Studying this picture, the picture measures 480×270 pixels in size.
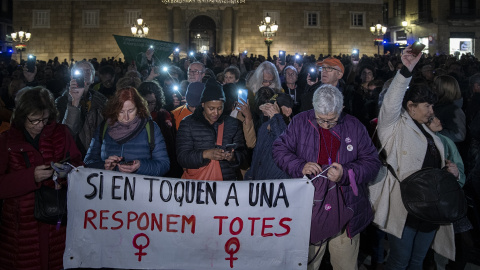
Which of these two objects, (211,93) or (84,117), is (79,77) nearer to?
(84,117)

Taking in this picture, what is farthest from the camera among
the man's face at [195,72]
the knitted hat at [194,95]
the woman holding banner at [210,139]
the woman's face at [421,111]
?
the man's face at [195,72]

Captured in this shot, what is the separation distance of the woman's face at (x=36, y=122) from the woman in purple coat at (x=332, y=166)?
1982 mm

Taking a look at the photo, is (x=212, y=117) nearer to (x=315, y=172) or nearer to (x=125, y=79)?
(x=315, y=172)

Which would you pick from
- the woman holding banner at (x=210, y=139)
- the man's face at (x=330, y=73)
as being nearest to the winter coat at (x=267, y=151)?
the woman holding banner at (x=210, y=139)

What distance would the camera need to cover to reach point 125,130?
13.3 ft

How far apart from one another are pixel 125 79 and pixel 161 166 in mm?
2735

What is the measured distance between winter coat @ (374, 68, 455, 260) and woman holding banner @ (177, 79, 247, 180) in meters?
1.32

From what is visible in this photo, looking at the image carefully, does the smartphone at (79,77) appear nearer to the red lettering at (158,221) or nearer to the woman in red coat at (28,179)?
the woman in red coat at (28,179)

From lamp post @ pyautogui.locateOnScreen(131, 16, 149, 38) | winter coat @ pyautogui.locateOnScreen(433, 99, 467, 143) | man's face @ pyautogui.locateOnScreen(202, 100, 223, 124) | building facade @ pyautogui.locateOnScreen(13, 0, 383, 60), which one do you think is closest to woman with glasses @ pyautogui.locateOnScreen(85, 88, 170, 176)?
man's face @ pyautogui.locateOnScreen(202, 100, 223, 124)

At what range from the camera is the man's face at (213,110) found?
4309mm

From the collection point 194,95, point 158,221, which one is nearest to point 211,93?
point 194,95

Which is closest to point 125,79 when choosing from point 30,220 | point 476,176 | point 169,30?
point 30,220

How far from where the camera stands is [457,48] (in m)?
41.2

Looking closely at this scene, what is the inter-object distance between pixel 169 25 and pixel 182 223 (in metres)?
32.7
